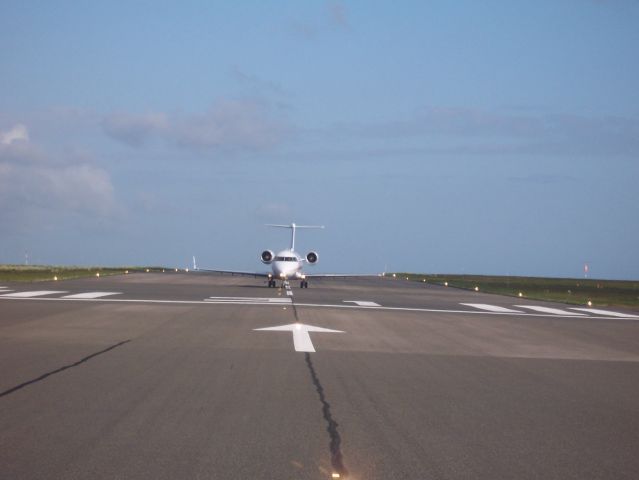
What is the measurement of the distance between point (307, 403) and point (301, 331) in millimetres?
9688

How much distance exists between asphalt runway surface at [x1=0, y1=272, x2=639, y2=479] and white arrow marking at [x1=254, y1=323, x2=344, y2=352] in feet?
0.31

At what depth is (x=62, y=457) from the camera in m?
6.70

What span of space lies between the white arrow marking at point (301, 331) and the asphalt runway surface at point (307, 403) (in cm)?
10

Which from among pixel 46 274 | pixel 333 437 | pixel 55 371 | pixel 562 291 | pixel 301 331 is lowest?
pixel 333 437

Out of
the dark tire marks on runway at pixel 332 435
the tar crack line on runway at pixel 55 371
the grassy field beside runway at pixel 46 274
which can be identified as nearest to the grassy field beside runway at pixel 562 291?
the tar crack line on runway at pixel 55 371

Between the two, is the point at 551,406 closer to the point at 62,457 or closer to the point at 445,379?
the point at 445,379

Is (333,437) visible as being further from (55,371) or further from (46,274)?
(46,274)

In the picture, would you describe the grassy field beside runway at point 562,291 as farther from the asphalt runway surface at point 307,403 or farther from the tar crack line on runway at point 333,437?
Result: the tar crack line on runway at point 333,437

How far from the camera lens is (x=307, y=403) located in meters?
9.55

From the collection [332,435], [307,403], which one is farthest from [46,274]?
[332,435]

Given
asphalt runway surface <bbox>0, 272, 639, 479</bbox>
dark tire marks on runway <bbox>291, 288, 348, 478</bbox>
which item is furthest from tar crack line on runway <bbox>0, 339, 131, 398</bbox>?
dark tire marks on runway <bbox>291, 288, 348, 478</bbox>

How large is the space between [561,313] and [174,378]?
77.4 feet

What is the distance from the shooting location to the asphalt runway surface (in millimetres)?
6762

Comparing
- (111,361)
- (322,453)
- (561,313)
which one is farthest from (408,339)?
(561,313)
